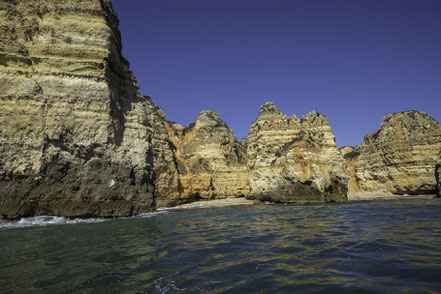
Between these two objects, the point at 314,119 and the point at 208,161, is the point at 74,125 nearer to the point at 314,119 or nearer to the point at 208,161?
the point at 208,161

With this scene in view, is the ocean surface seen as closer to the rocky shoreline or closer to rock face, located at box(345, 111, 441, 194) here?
the rocky shoreline

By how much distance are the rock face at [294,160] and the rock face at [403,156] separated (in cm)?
1049

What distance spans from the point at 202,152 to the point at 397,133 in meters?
22.0

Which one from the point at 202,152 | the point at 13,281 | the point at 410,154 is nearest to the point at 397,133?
the point at 410,154

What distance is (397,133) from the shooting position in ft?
97.8

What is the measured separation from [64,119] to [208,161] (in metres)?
19.7

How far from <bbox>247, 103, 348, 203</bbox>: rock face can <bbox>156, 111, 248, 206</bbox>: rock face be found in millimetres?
5308

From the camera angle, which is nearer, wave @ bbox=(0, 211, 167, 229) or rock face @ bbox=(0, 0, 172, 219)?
wave @ bbox=(0, 211, 167, 229)

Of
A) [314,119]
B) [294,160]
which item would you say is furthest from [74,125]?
[314,119]

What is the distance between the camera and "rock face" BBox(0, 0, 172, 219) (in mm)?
11523

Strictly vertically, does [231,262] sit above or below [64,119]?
below

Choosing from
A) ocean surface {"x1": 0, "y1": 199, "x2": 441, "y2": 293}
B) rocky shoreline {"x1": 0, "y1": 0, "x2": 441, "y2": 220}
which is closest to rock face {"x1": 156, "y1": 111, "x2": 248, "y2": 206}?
rocky shoreline {"x1": 0, "y1": 0, "x2": 441, "y2": 220}

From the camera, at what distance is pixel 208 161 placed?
3125 cm

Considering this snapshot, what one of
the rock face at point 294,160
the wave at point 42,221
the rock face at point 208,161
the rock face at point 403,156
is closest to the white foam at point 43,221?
the wave at point 42,221
